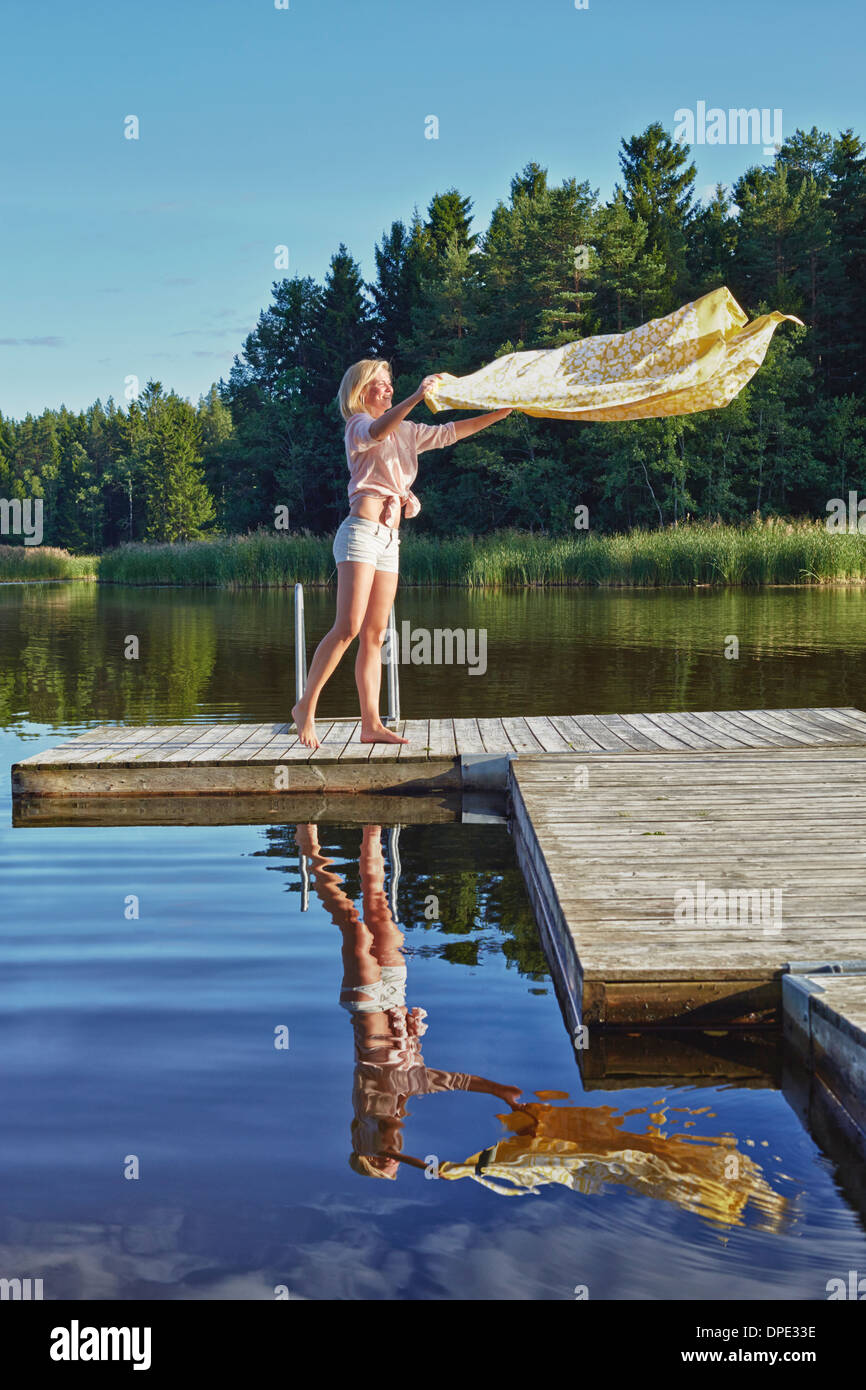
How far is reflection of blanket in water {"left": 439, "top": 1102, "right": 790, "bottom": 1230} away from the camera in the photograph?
328 centimetres

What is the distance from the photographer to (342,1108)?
3889 millimetres

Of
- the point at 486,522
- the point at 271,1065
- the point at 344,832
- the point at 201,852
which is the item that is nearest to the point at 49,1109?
the point at 271,1065

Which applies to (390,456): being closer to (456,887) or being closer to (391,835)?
(391,835)

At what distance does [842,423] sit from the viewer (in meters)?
52.0

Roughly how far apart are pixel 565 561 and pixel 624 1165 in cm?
3429

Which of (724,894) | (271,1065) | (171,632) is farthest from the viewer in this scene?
(171,632)

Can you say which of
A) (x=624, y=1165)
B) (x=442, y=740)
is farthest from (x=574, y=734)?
(x=624, y=1165)

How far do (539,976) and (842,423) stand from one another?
5078 cm

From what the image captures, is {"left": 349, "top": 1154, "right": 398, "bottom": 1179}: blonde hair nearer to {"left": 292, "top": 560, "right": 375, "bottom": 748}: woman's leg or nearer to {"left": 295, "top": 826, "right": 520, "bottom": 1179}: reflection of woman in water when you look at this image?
{"left": 295, "top": 826, "right": 520, "bottom": 1179}: reflection of woman in water

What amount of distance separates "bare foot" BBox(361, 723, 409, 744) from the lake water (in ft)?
3.20

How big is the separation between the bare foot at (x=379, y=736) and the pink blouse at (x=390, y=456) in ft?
5.45

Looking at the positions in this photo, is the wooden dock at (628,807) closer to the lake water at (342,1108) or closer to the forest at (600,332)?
the lake water at (342,1108)

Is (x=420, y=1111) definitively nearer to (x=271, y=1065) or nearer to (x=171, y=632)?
(x=271, y=1065)
